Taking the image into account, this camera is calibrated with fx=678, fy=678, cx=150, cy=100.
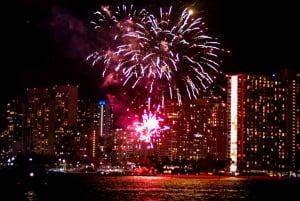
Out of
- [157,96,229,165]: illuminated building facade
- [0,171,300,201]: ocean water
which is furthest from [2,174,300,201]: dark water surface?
[157,96,229,165]: illuminated building facade

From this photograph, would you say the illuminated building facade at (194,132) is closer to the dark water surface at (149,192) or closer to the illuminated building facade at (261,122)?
the illuminated building facade at (261,122)

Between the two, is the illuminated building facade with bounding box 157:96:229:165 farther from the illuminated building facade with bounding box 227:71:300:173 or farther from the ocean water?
the ocean water

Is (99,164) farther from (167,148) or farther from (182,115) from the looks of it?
(182,115)

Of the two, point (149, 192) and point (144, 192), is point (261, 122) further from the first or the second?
point (144, 192)

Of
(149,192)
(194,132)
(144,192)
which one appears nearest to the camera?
(144,192)

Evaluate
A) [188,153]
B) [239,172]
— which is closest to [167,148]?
[188,153]

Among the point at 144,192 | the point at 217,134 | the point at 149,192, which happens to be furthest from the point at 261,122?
the point at 144,192

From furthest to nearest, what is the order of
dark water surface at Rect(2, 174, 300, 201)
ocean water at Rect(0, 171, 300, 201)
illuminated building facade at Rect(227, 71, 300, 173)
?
illuminated building facade at Rect(227, 71, 300, 173) → dark water surface at Rect(2, 174, 300, 201) → ocean water at Rect(0, 171, 300, 201)

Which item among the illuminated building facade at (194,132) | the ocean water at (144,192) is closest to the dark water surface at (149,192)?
the ocean water at (144,192)

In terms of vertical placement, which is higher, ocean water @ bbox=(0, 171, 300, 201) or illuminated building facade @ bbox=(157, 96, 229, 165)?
illuminated building facade @ bbox=(157, 96, 229, 165)
